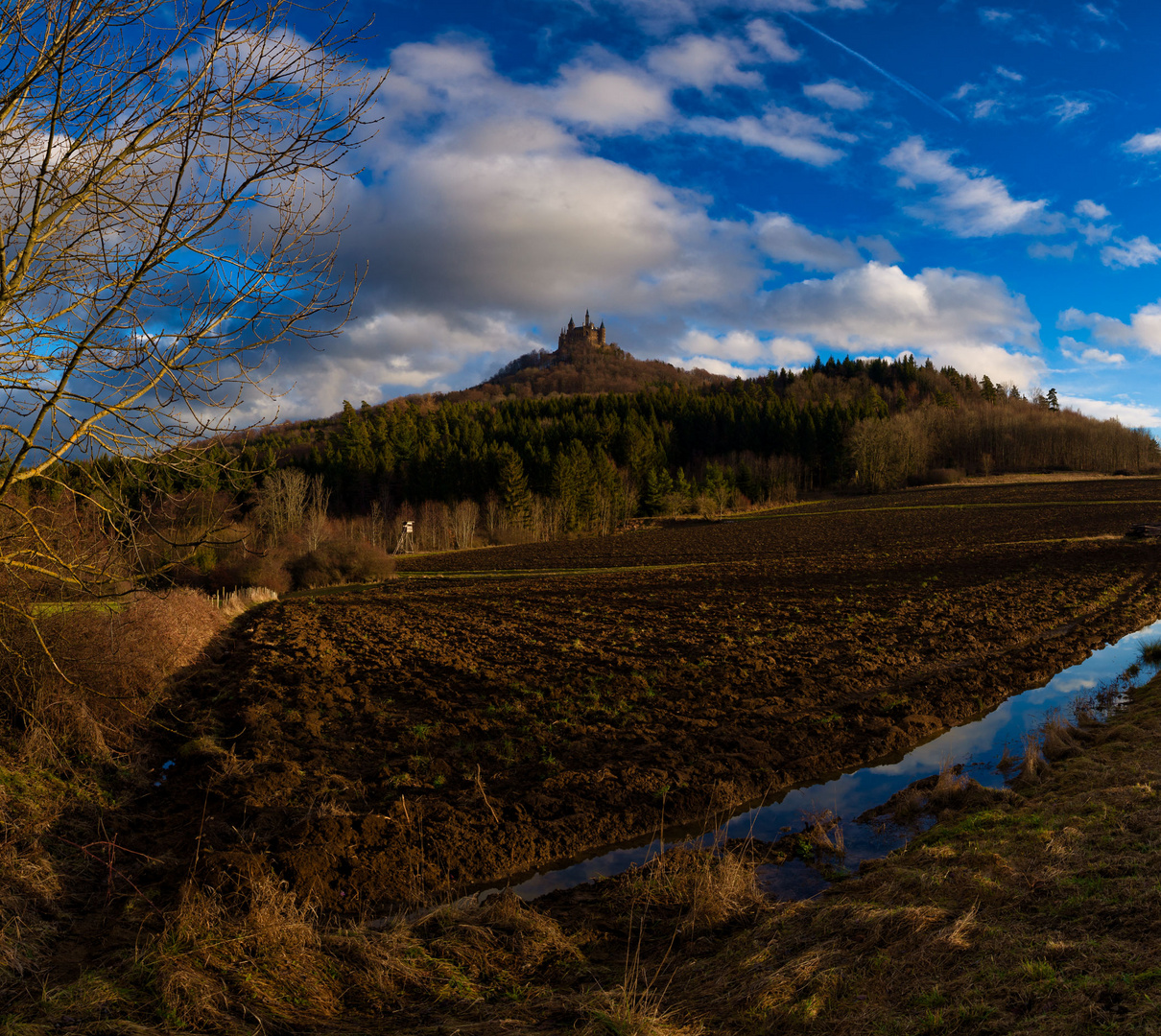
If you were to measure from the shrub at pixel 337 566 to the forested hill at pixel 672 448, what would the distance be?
23619mm

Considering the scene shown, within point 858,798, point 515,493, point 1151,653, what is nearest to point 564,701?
point 858,798

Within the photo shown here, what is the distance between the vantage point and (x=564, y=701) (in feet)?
38.5

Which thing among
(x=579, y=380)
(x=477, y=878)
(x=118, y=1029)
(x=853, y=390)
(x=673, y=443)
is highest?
(x=579, y=380)

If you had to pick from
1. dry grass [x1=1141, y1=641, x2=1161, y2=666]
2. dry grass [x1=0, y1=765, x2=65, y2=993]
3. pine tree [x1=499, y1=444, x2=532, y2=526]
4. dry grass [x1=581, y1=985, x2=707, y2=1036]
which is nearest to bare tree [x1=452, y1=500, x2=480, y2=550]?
pine tree [x1=499, y1=444, x2=532, y2=526]

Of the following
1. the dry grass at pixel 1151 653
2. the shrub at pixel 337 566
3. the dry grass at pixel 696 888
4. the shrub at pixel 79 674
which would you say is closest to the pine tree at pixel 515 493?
the shrub at pixel 337 566

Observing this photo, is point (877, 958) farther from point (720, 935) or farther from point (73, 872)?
point (73, 872)

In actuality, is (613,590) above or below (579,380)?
below

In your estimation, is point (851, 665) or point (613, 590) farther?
point (613, 590)

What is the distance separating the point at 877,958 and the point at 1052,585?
21.0 m

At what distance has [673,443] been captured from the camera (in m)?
93.8

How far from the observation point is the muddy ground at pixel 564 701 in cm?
732

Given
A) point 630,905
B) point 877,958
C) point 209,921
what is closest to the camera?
point 877,958

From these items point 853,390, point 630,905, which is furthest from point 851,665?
point 853,390

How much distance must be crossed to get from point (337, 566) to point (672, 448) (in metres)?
61.6
